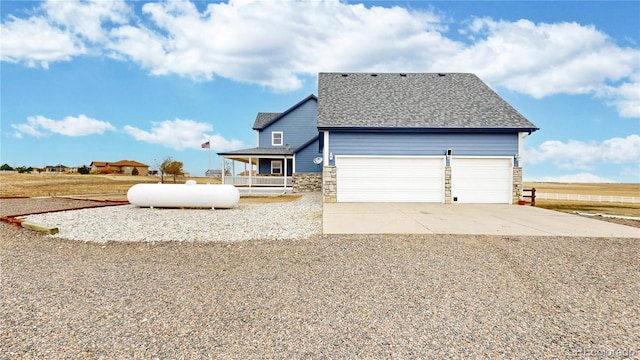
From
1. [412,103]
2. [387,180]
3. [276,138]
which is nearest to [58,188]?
[276,138]

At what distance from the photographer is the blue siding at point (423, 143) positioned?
14758 mm

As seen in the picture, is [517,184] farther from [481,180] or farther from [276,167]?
[276,167]

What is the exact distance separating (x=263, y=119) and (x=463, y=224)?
20872mm

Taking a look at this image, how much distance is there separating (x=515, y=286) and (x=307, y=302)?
110 inches

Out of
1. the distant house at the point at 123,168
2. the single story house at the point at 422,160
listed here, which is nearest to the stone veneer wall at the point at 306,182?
the single story house at the point at 422,160

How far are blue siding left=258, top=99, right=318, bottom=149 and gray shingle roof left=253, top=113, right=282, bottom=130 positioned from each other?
0.44m

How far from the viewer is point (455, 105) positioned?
639 inches

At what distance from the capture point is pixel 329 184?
14.6 meters

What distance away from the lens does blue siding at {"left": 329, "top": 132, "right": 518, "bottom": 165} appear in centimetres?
1476

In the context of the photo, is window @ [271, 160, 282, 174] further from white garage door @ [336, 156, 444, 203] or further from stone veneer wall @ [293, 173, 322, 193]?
white garage door @ [336, 156, 444, 203]

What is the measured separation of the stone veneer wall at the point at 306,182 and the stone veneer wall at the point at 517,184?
1135cm

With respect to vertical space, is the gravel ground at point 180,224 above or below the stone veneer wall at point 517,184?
below

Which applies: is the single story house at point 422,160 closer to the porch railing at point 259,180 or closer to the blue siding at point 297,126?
the porch railing at point 259,180

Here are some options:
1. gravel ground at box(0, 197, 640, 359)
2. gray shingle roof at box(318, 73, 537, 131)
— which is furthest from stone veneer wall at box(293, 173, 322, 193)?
gravel ground at box(0, 197, 640, 359)
